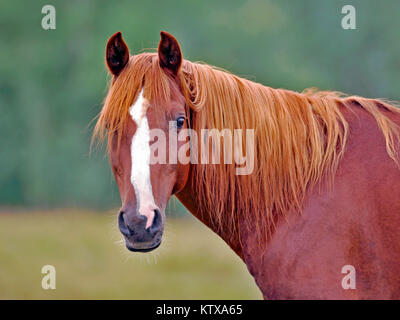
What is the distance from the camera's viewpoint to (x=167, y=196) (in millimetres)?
2928

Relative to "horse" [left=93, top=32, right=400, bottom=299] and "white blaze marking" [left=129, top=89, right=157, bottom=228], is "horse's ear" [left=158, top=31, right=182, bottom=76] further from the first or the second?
"white blaze marking" [left=129, top=89, right=157, bottom=228]

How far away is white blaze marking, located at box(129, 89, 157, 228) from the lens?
108 inches

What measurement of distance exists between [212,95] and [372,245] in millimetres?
1284

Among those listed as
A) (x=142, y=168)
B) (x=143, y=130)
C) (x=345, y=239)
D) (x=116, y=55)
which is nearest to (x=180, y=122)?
(x=143, y=130)

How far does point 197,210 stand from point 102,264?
9545 millimetres

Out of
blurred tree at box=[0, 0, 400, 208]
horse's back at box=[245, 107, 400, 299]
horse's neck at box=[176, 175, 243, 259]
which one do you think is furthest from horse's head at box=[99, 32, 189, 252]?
blurred tree at box=[0, 0, 400, 208]

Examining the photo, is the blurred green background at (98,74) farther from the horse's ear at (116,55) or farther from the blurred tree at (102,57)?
the horse's ear at (116,55)

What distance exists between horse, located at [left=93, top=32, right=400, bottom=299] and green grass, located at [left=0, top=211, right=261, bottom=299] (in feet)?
19.8

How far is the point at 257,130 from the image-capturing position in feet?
10.3
